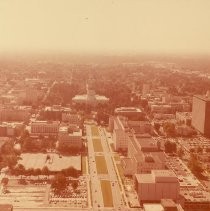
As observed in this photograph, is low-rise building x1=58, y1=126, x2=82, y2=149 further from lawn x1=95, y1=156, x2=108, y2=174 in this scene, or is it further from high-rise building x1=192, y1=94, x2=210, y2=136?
high-rise building x1=192, y1=94, x2=210, y2=136

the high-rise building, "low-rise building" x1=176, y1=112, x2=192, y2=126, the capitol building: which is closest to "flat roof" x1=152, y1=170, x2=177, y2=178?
the high-rise building

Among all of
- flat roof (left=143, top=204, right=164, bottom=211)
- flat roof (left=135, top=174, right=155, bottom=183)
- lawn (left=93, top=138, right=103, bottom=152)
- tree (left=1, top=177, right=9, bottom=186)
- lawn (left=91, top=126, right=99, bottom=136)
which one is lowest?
lawn (left=91, top=126, right=99, bottom=136)

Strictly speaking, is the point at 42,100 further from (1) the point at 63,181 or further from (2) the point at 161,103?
(1) the point at 63,181

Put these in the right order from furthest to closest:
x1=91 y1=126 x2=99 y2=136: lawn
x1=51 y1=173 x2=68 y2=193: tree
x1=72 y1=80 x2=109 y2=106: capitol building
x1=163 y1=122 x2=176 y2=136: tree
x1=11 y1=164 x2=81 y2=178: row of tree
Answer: x1=72 y1=80 x2=109 y2=106: capitol building → x1=163 y1=122 x2=176 y2=136: tree → x1=91 y1=126 x2=99 y2=136: lawn → x1=11 y1=164 x2=81 y2=178: row of tree → x1=51 y1=173 x2=68 y2=193: tree

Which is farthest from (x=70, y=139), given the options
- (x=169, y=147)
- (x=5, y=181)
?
(x=5, y=181)

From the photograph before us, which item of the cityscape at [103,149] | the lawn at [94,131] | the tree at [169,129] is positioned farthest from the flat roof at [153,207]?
the tree at [169,129]

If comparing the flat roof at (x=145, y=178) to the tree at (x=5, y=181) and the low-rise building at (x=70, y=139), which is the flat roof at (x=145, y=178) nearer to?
the tree at (x=5, y=181)

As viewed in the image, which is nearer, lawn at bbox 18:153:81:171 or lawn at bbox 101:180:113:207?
lawn at bbox 101:180:113:207
